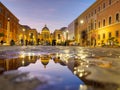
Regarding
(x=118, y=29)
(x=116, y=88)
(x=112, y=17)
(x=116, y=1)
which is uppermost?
(x=116, y=1)

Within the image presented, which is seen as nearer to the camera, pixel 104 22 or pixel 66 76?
pixel 66 76

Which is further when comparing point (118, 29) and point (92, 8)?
point (92, 8)

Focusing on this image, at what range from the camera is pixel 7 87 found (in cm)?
300

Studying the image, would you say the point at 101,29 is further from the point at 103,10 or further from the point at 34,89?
the point at 34,89

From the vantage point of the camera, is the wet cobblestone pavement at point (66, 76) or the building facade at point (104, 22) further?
the building facade at point (104, 22)

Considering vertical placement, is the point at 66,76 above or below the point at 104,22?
below

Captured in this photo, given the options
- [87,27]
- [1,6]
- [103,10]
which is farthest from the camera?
[87,27]

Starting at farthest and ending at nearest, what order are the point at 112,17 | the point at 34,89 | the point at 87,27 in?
the point at 87,27 → the point at 112,17 → the point at 34,89

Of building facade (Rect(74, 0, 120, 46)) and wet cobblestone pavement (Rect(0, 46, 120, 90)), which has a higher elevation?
building facade (Rect(74, 0, 120, 46))

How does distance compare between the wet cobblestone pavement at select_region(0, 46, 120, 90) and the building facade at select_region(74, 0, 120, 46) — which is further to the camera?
the building facade at select_region(74, 0, 120, 46)

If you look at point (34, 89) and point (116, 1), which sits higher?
point (116, 1)

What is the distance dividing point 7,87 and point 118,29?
37.4 m

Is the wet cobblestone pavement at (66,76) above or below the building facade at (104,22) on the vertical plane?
below

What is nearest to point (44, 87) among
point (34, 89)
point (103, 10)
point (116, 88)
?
point (34, 89)
